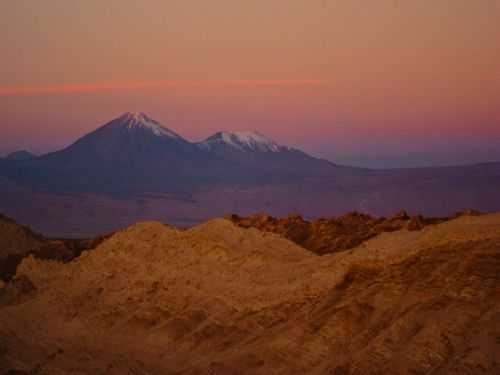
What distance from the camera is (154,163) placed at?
128625 mm

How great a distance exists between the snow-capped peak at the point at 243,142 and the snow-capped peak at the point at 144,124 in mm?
6645

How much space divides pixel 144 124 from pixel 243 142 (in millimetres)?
17455

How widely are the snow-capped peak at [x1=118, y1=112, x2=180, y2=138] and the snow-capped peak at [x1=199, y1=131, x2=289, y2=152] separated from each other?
6645 millimetres

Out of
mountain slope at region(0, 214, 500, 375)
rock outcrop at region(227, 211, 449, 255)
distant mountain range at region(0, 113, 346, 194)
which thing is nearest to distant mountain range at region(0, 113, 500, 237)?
distant mountain range at region(0, 113, 346, 194)

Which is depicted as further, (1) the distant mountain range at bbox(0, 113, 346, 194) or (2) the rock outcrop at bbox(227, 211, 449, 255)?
(1) the distant mountain range at bbox(0, 113, 346, 194)

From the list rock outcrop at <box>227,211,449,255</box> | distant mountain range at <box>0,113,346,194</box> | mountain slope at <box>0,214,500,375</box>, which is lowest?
mountain slope at <box>0,214,500,375</box>

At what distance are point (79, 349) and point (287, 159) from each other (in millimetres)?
115390

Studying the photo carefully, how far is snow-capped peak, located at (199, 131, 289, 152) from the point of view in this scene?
14130 centimetres

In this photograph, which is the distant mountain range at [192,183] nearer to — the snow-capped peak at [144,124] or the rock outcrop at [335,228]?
the snow-capped peak at [144,124]

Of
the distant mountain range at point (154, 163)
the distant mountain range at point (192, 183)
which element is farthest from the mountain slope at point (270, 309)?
the distant mountain range at point (154, 163)

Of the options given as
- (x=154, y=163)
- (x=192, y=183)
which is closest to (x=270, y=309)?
(x=192, y=183)

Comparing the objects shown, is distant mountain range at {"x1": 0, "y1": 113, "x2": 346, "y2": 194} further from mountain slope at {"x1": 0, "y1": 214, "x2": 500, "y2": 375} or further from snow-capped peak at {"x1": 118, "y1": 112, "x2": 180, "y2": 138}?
mountain slope at {"x1": 0, "y1": 214, "x2": 500, "y2": 375}

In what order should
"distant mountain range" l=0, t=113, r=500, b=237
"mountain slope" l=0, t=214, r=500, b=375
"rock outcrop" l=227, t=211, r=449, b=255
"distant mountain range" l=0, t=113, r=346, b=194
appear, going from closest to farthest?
1. "mountain slope" l=0, t=214, r=500, b=375
2. "rock outcrop" l=227, t=211, r=449, b=255
3. "distant mountain range" l=0, t=113, r=500, b=237
4. "distant mountain range" l=0, t=113, r=346, b=194

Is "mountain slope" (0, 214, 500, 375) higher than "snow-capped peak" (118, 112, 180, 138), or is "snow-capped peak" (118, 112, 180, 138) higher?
"snow-capped peak" (118, 112, 180, 138)
